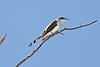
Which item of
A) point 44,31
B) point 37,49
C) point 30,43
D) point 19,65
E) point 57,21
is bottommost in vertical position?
point 19,65

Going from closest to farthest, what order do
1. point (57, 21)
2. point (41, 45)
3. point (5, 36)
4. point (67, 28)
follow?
point (5, 36) < point (41, 45) < point (67, 28) < point (57, 21)

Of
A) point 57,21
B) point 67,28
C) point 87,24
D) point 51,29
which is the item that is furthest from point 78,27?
point 57,21

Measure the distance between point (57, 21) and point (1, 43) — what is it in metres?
5.12

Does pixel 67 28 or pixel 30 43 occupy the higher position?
pixel 30 43

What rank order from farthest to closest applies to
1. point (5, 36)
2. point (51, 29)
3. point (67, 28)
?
point (51, 29) < point (67, 28) < point (5, 36)

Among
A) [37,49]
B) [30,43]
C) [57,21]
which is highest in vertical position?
[57,21]

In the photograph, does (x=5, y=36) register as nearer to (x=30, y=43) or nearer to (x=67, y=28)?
Result: (x=67, y=28)

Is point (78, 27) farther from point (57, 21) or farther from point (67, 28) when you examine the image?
point (57, 21)

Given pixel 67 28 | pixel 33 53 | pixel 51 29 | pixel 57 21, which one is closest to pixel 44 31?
pixel 51 29

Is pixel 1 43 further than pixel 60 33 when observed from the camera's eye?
No

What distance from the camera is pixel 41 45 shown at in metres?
2.79

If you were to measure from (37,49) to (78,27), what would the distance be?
2.06ft

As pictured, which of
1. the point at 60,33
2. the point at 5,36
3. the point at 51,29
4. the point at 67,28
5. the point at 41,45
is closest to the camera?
the point at 5,36

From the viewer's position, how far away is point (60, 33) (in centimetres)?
354
